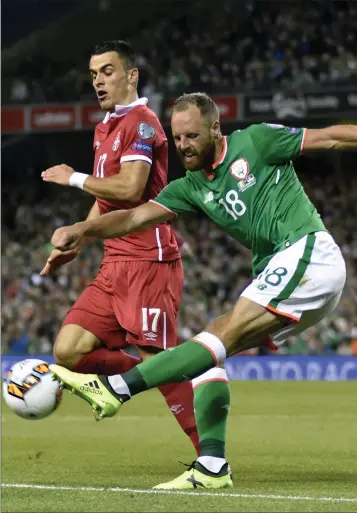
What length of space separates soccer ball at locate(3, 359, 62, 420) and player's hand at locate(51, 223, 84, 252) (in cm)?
66

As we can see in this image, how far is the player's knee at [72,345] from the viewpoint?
718cm

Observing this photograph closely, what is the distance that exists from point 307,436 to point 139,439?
165 cm

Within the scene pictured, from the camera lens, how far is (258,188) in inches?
248

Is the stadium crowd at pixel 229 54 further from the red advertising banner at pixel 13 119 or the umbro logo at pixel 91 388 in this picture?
the umbro logo at pixel 91 388

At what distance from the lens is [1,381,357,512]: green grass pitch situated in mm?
5680

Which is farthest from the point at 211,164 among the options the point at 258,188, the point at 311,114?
the point at 311,114

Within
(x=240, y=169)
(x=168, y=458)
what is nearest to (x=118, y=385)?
(x=240, y=169)

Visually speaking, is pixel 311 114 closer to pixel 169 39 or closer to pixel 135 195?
pixel 169 39

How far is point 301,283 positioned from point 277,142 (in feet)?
2.72

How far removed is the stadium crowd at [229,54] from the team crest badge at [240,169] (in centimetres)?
1770

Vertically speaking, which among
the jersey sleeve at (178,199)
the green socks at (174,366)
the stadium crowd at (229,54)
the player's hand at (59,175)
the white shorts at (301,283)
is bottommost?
the green socks at (174,366)

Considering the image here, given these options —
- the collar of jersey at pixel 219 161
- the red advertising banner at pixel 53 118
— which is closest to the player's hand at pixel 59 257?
the collar of jersey at pixel 219 161

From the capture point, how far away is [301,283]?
19.7 feet

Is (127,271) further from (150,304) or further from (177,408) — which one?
A: (177,408)
